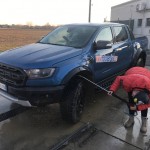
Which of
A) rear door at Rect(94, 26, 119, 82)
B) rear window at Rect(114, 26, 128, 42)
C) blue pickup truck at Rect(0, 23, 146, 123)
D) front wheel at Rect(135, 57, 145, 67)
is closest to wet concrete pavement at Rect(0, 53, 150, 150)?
blue pickup truck at Rect(0, 23, 146, 123)

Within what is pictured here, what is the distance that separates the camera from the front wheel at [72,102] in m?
3.95

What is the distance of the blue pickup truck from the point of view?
3.66 metres

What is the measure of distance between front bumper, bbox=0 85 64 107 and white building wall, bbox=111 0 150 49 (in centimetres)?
1826

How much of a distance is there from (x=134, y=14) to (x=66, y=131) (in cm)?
2124

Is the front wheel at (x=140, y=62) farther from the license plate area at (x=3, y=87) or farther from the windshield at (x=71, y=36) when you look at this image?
the license plate area at (x=3, y=87)

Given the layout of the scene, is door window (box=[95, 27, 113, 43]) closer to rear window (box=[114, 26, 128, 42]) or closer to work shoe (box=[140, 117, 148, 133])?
rear window (box=[114, 26, 128, 42])

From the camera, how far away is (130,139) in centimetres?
381

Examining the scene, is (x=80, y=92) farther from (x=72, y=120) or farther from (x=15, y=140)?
(x=15, y=140)

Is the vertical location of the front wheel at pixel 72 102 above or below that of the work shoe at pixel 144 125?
above

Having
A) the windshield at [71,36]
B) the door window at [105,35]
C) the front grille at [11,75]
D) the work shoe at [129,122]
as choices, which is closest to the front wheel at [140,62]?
the door window at [105,35]

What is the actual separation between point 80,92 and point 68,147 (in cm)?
102

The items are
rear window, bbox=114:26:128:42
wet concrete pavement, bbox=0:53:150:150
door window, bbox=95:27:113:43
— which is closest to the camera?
wet concrete pavement, bbox=0:53:150:150

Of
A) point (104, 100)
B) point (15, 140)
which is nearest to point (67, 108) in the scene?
point (15, 140)

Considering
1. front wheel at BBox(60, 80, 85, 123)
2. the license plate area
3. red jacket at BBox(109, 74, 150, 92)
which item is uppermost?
red jacket at BBox(109, 74, 150, 92)
